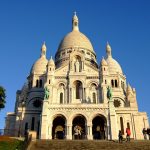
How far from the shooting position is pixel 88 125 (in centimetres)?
4462

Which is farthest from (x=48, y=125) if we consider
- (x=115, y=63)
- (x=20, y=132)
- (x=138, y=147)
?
(x=115, y=63)

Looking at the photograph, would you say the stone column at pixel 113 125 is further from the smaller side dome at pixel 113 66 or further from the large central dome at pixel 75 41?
the large central dome at pixel 75 41

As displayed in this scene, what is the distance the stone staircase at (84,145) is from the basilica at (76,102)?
935 cm

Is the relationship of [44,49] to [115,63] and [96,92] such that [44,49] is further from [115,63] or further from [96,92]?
[96,92]

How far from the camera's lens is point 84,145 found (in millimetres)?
29203

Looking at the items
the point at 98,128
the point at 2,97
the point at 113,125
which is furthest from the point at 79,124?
the point at 2,97

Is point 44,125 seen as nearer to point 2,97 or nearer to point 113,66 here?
point 2,97

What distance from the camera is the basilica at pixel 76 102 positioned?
45.2m

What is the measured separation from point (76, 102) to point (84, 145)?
839 inches

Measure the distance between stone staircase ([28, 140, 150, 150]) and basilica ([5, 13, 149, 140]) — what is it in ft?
30.7

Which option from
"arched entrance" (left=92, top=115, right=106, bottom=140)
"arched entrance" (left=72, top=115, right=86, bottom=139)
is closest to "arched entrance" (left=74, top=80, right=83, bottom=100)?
"arched entrance" (left=72, top=115, right=86, bottom=139)

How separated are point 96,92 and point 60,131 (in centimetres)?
962

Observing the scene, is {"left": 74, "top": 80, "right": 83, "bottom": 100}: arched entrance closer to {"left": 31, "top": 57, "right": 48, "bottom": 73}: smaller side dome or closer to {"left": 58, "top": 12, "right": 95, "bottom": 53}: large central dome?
{"left": 31, "top": 57, "right": 48, "bottom": 73}: smaller side dome

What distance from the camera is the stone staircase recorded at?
28.4 metres
